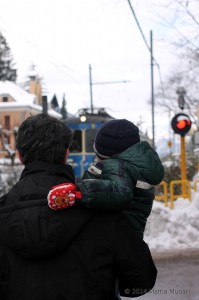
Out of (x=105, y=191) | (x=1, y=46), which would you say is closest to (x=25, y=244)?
(x=105, y=191)

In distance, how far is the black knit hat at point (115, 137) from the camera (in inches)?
94.0

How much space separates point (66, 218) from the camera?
1.87m

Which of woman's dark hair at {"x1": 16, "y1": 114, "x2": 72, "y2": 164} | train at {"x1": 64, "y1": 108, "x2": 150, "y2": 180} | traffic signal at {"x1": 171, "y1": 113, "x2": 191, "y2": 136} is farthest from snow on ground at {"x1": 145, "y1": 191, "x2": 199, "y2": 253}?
train at {"x1": 64, "y1": 108, "x2": 150, "y2": 180}

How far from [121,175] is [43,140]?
36 centimetres

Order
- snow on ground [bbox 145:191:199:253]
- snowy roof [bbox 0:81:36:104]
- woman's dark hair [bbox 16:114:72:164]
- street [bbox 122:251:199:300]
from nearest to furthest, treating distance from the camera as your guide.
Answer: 1. woman's dark hair [bbox 16:114:72:164]
2. street [bbox 122:251:199:300]
3. snow on ground [bbox 145:191:199:253]
4. snowy roof [bbox 0:81:36:104]

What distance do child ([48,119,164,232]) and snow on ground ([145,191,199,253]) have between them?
6.97 meters

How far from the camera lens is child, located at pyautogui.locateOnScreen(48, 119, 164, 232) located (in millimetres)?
1887

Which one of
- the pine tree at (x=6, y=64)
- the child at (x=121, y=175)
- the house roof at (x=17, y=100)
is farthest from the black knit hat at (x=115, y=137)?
the pine tree at (x=6, y=64)

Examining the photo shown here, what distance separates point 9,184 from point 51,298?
50.9 ft

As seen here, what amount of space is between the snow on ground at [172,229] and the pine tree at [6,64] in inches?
2924

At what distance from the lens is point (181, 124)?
40.1 ft

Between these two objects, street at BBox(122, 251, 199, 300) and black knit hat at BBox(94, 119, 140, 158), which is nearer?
black knit hat at BBox(94, 119, 140, 158)

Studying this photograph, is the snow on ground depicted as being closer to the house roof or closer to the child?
the child

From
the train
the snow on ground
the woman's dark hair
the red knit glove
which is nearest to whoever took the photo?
the red knit glove
